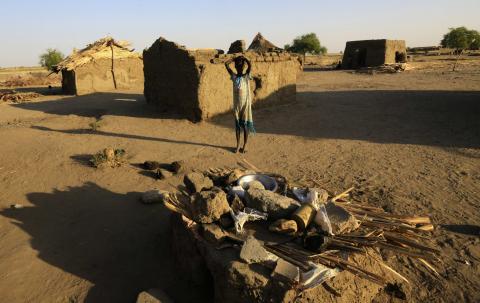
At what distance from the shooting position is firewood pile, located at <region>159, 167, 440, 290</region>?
2.79 meters

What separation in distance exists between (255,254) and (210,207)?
2.27ft

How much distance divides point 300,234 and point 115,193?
316 centimetres

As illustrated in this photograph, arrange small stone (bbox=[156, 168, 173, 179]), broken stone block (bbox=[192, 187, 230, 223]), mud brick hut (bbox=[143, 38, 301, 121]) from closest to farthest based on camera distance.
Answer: broken stone block (bbox=[192, 187, 230, 223]) < small stone (bbox=[156, 168, 173, 179]) < mud brick hut (bbox=[143, 38, 301, 121])

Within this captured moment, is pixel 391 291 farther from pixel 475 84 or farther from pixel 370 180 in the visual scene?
pixel 475 84

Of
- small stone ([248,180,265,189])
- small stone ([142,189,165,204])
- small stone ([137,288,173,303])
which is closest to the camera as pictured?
small stone ([137,288,173,303])

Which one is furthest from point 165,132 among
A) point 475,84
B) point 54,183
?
A: point 475,84

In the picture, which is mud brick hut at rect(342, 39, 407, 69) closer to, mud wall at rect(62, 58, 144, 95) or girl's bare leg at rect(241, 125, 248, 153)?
mud wall at rect(62, 58, 144, 95)

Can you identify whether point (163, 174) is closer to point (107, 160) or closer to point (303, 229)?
point (107, 160)

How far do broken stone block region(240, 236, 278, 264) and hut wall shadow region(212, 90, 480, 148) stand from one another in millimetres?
5223

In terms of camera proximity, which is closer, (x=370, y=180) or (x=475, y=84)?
(x=370, y=180)

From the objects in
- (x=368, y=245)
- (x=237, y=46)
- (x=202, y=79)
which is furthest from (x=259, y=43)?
(x=368, y=245)

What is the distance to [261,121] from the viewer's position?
30.0 ft

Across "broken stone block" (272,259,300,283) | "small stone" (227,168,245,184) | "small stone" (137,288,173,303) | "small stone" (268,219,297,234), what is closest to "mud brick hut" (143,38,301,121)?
"small stone" (227,168,245,184)

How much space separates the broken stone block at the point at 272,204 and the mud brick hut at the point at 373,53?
2185cm
